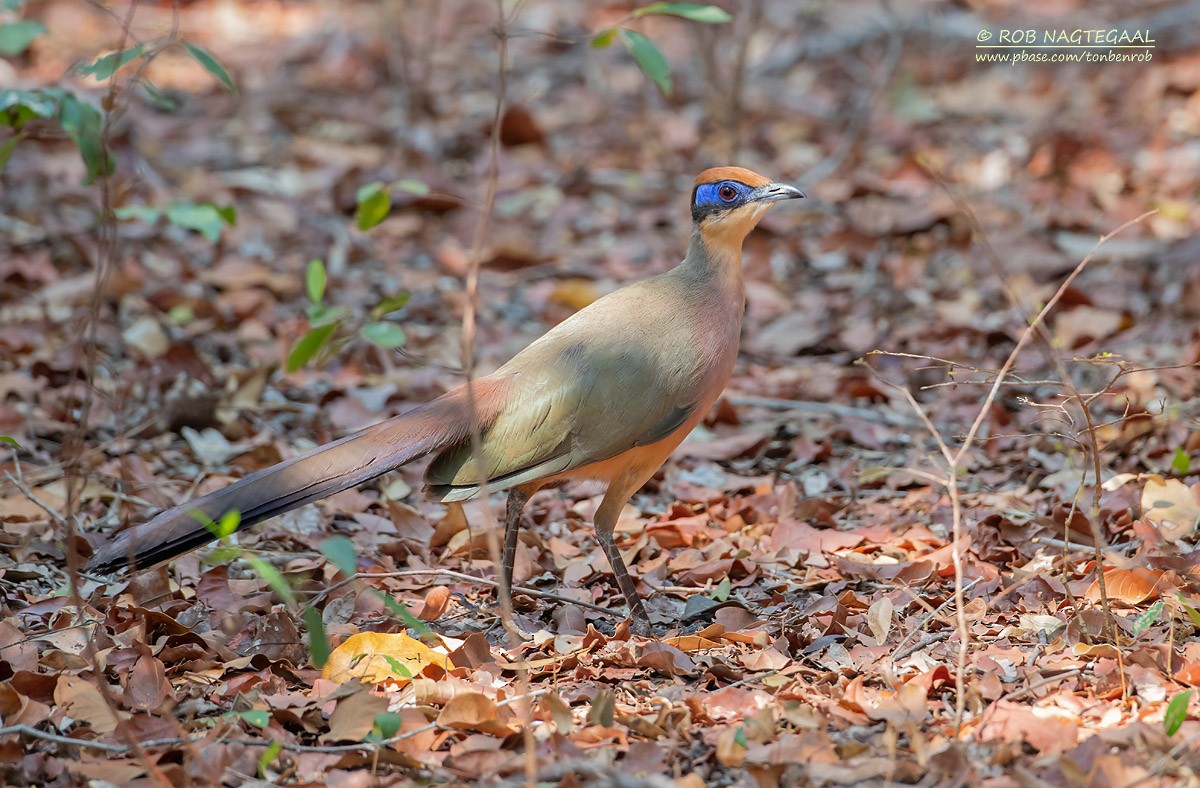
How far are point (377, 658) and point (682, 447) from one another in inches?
91.0

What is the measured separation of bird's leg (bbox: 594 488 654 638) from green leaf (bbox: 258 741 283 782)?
4.36ft

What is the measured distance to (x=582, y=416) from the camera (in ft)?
13.4

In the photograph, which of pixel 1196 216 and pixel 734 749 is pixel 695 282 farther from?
pixel 1196 216

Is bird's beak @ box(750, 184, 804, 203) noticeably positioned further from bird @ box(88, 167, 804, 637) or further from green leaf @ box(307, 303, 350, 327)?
green leaf @ box(307, 303, 350, 327)

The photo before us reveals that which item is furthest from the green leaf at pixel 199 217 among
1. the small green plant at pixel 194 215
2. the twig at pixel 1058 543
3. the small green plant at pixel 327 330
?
the twig at pixel 1058 543

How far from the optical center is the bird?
3914 millimetres

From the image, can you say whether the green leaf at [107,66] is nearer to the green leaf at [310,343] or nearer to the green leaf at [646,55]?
the green leaf at [310,343]

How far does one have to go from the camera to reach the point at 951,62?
9.70m

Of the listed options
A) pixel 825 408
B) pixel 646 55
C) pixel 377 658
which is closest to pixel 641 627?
pixel 377 658

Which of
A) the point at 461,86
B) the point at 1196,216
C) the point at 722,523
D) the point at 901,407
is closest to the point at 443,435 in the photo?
the point at 722,523

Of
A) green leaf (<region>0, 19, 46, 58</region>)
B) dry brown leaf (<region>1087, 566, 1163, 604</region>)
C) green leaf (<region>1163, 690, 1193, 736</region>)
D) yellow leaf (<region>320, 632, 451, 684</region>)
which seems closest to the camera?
green leaf (<region>1163, 690, 1193, 736</region>)

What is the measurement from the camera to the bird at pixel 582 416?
12.8 ft

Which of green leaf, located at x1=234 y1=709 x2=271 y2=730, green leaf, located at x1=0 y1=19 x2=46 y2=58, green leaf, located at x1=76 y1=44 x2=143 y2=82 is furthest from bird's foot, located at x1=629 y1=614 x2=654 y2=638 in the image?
green leaf, located at x1=0 y1=19 x2=46 y2=58

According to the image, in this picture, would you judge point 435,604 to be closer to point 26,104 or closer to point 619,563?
point 619,563
